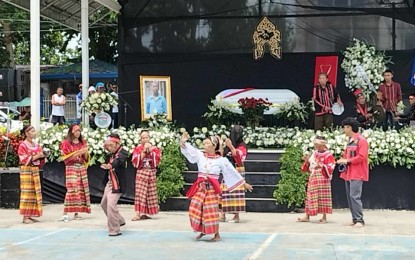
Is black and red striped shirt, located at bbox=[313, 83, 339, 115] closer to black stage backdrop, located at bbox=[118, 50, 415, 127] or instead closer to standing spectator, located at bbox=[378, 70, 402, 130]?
standing spectator, located at bbox=[378, 70, 402, 130]

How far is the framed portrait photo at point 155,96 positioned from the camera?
55.2 ft

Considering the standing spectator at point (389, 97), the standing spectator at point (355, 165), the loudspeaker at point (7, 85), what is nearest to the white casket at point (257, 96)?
the standing spectator at point (389, 97)

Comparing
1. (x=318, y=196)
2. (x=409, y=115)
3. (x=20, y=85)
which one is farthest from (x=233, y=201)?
(x=20, y=85)

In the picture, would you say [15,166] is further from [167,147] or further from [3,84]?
[167,147]

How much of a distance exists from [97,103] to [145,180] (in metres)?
3.64

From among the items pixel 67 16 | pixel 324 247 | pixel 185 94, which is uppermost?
pixel 67 16

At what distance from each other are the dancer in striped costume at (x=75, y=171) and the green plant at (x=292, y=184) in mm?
3523

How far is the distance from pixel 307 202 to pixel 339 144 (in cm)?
205

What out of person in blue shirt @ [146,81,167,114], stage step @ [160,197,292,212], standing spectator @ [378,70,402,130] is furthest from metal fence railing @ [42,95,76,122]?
standing spectator @ [378,70,402,130]

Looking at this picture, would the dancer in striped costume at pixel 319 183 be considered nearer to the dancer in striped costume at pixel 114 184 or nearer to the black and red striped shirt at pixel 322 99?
the dancer in striped costume at pixel 114 184

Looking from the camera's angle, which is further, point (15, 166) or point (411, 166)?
point (15, 166)

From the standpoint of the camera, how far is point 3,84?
1538 centimetres

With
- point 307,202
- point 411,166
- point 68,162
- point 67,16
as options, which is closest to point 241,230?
point 307,202

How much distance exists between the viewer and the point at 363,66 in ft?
52.5
